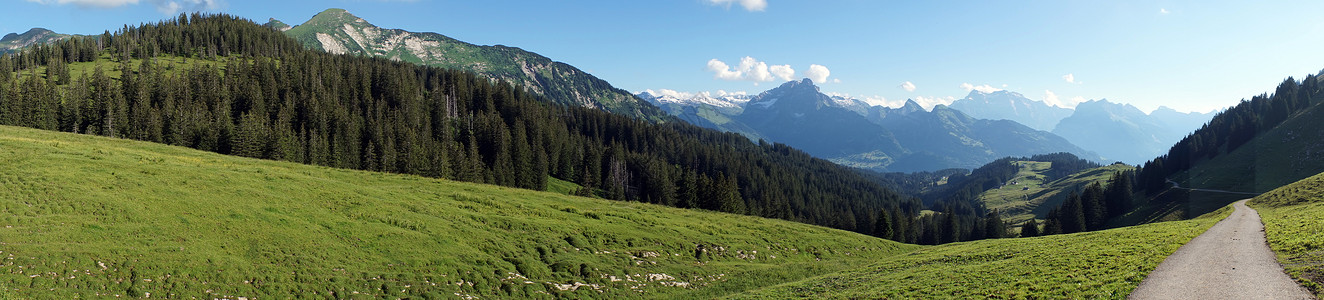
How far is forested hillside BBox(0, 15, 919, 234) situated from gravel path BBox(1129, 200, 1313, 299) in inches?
2878

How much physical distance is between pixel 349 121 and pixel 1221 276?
453 feet

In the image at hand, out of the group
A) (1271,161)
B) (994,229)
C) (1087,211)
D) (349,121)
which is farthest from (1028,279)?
(1271,161)

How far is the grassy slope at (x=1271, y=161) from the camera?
126 m

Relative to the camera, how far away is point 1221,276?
2255cm

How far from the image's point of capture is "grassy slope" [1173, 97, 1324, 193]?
413 ft

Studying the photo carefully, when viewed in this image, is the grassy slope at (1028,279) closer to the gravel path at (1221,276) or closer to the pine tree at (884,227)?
the gravel path at (1221,276)

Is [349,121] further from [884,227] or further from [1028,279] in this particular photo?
[1028,279]

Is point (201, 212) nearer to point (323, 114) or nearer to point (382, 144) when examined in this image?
point (382, 144)

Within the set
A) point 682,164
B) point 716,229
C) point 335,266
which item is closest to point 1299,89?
point 682,164

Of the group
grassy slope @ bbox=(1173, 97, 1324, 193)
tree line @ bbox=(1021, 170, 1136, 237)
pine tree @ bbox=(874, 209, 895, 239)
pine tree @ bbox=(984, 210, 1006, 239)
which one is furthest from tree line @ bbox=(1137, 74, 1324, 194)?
pine tree @ bbox=(874, 209, 895, 239)

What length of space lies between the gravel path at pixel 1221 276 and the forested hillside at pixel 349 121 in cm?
7311

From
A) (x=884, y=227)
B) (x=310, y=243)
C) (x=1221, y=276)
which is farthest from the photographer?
(x=884, y=227)

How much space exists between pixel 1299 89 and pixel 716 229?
→ 271444 mm

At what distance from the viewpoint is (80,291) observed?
1834 centimetres
